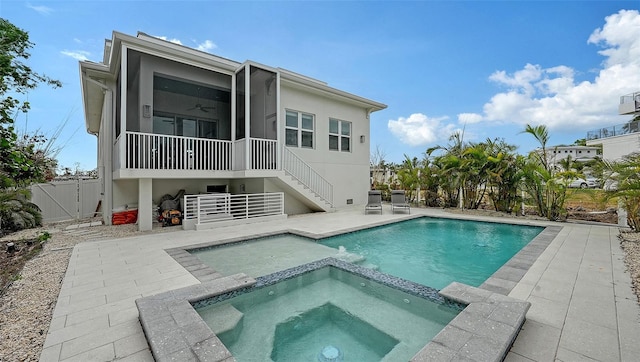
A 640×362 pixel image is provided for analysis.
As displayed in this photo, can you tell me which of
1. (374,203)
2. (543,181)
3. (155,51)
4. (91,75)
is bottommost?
(374,203)

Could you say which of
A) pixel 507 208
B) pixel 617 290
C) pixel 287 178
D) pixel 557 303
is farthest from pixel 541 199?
pixel 287 178

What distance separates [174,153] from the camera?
832cm

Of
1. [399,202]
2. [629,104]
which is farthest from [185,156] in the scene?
[629,104]

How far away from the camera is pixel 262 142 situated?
9.13m

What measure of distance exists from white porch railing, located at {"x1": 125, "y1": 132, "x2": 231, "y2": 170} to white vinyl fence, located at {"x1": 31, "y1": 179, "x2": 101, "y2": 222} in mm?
6038

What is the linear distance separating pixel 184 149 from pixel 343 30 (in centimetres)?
841

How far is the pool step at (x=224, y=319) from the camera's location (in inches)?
115

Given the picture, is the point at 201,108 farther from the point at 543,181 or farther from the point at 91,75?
the point at 543,181

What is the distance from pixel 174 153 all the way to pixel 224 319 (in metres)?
6.71

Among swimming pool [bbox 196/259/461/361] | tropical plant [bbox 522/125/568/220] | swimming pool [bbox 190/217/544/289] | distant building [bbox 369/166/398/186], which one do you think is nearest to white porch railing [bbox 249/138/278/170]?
swimming pool [bbox 190/217/544/289]

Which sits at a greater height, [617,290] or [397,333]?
[617,290]

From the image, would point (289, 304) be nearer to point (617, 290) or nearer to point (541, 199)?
point (617, 290)

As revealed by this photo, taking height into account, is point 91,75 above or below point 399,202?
above

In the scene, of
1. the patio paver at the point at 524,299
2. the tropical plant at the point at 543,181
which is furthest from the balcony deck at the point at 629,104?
the patio paver at the point at 524,299
